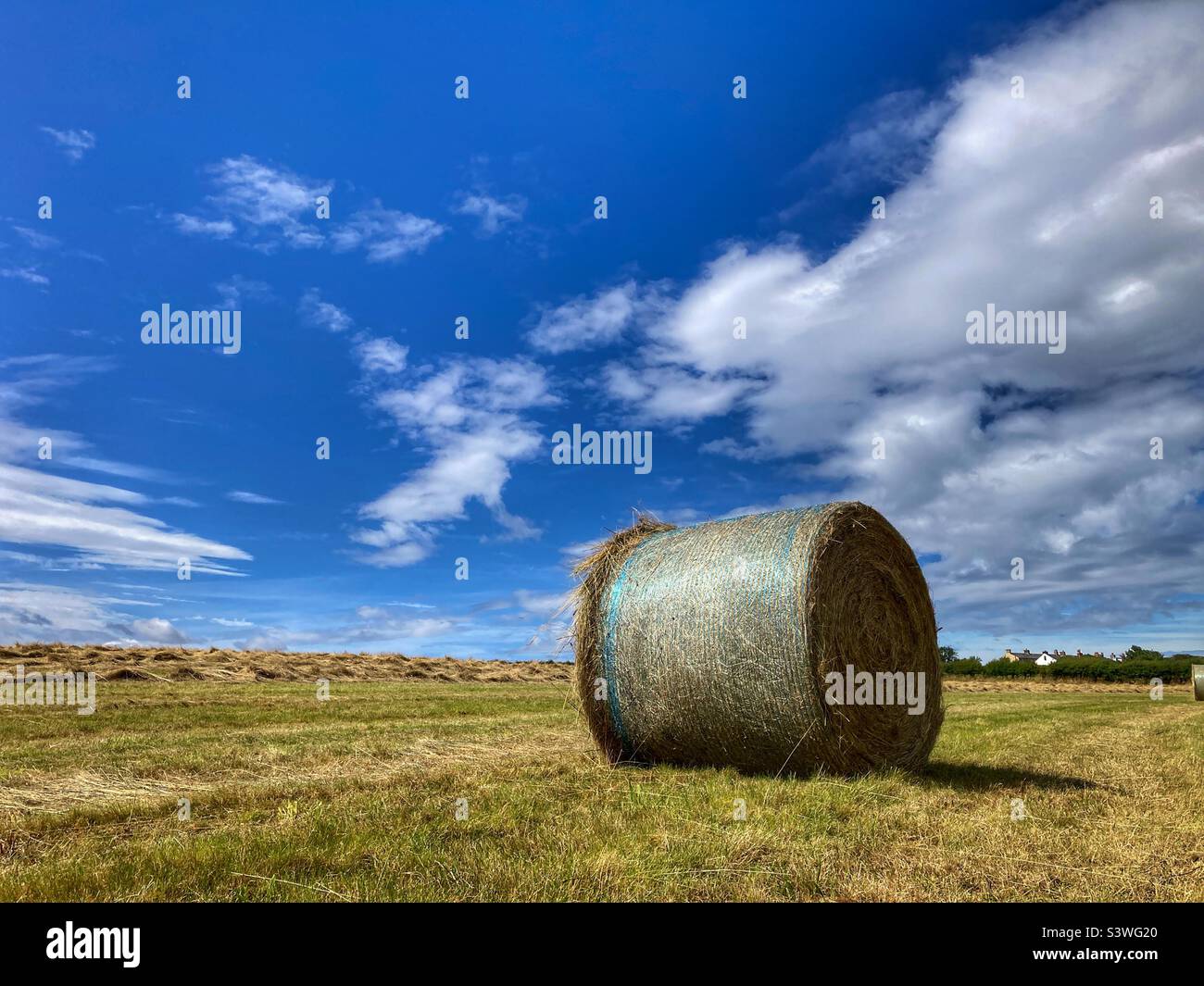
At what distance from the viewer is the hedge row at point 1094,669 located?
196 feet

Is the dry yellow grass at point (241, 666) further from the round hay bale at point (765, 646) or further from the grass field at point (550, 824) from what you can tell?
the grass field at point (550, 824)

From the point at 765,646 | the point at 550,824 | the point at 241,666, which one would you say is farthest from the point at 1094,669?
the point at 550,824

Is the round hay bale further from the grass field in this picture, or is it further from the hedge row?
the hedge row

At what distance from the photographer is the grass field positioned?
179 inches

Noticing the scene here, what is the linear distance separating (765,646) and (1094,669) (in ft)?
219

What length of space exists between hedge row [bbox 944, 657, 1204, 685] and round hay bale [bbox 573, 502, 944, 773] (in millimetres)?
60237

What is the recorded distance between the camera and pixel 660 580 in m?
9.31

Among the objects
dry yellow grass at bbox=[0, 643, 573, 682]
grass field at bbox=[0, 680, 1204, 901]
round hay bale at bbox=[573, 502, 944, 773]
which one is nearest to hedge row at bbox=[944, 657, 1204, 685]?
dry yellow grass at bbox=[0, 643, 573, 682]

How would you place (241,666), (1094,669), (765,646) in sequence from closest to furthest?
1. (765,646)
2. (241,666)
3. (1094,669)

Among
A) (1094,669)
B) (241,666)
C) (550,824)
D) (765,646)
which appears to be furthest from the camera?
(1094,669)

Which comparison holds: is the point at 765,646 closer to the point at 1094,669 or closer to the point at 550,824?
the point at 550,824

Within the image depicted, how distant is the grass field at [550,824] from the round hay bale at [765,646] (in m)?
0.51

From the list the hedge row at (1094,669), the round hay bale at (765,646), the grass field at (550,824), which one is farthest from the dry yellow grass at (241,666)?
the hedge row at (1094,669)

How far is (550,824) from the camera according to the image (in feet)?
19.5
